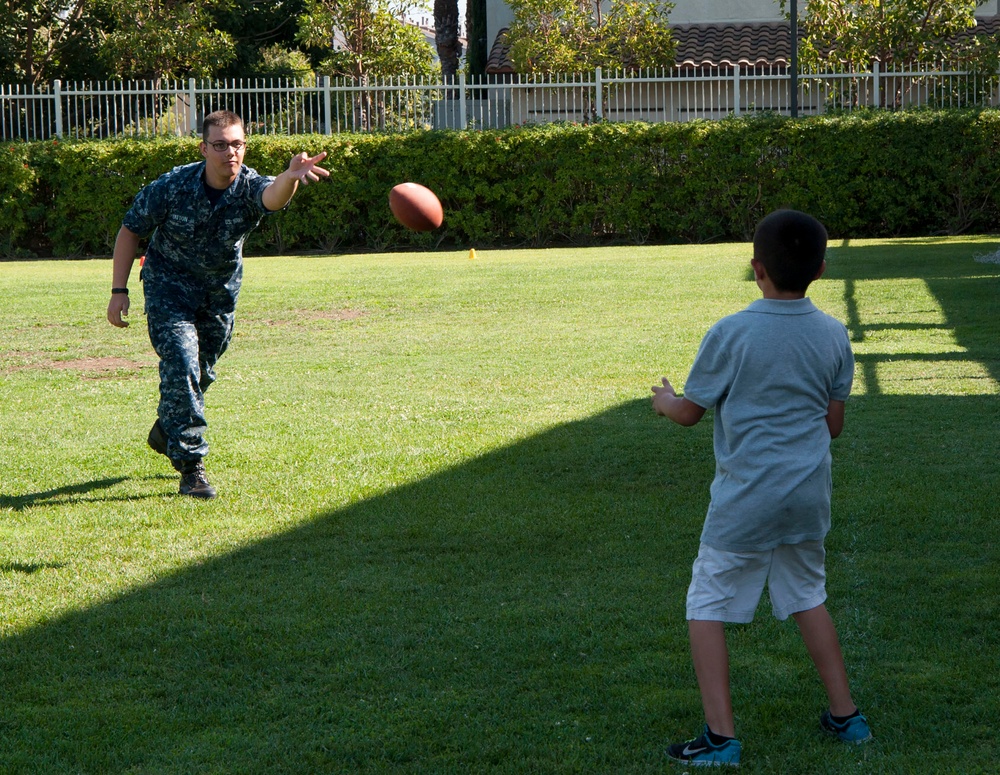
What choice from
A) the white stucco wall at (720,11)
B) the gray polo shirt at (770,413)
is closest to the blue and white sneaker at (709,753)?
the gray polo shirt at (770,413)

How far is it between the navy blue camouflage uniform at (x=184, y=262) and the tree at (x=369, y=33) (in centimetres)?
2417

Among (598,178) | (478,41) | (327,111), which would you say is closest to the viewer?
(598,178)

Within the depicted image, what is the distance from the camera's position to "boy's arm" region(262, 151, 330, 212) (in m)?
5.67

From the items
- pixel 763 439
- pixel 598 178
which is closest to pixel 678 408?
pixel 763 439

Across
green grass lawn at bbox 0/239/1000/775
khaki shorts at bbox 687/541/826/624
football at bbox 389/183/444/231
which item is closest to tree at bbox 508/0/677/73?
green grass lawn at bbox 0/239/1000/775

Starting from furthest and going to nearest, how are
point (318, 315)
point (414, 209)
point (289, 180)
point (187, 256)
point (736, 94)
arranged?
point (736, 94)
point (318, 315)
point (414, 209)
point (187, 256)
point (289, 180)

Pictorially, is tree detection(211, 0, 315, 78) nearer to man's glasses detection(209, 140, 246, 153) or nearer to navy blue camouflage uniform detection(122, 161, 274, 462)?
navy blue camouflage uniform detection(122, 161, 274, 462)

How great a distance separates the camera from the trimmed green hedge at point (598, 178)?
22641mm

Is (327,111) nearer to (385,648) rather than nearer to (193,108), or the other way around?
(193,108)

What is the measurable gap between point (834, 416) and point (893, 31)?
2617cm

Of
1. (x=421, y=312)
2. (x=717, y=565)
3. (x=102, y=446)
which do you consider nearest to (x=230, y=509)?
(x=102, y=446)

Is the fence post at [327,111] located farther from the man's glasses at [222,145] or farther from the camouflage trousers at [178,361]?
the man's glasses at [222,145]

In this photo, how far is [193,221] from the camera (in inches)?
239

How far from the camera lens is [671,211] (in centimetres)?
2347
